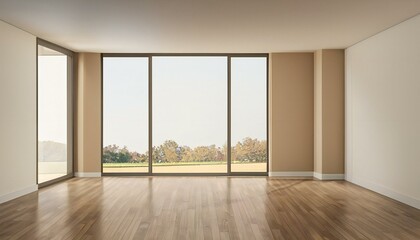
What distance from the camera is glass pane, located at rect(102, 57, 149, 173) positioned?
9727 mm

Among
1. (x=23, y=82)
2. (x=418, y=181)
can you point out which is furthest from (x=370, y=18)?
(x=23, y=82)

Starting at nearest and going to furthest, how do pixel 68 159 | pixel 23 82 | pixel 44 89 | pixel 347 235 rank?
pixel 347 235, pixel 23 82, pixel 44 89, pixel 68 159

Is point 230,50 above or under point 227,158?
above

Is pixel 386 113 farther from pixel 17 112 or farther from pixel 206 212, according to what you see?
pixel 17 112

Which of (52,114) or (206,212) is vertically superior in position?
(52,114)

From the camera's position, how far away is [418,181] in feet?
20.5

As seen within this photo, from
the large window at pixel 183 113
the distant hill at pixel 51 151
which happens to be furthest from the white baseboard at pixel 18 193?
the large window at pixel 183 113

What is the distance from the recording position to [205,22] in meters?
6.60

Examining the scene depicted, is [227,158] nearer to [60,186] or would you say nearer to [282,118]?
[282,118]

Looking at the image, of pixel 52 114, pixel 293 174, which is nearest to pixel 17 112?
pixel 52 114

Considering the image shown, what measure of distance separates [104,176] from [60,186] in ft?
4.92

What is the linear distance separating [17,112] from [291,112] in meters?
5.24

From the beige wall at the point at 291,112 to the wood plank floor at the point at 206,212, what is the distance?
1242 mm

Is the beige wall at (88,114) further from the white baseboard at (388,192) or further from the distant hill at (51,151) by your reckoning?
the white baseboard at (388,192)
